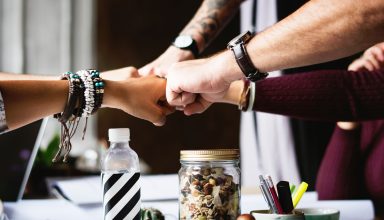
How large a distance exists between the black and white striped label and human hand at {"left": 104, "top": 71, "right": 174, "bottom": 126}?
0.90ft

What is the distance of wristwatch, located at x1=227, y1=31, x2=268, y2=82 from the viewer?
38.5 inches

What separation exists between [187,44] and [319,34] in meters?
0.75

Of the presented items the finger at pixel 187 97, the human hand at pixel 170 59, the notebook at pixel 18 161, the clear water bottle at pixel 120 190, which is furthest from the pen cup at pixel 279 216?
the human hand at pixel 170 59

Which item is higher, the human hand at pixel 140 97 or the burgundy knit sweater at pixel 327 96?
the burgundy knit sweater at pixel 327 96

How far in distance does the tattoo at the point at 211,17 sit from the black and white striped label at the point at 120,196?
37.6 inches

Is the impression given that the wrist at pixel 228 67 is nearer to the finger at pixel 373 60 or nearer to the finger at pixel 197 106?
the finger at pixel 197 106

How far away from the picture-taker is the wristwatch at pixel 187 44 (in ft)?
5.16

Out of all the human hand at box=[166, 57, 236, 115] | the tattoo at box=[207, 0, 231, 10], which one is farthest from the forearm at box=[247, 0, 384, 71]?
the tattoo at box=[207, 0, 231, 10]

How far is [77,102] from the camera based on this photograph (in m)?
0.92

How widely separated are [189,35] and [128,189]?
969mm

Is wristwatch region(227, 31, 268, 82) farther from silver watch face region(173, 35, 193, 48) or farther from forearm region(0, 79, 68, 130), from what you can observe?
silver watch face region(173, 35, 193, 48)

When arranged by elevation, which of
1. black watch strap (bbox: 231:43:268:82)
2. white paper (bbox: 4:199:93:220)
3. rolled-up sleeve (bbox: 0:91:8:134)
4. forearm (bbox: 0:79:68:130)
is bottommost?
white paper (bbox: 4:199:93:220)

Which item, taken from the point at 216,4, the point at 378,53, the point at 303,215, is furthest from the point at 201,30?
the point at 303,215

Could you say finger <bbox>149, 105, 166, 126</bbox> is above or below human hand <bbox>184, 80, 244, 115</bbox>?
below
